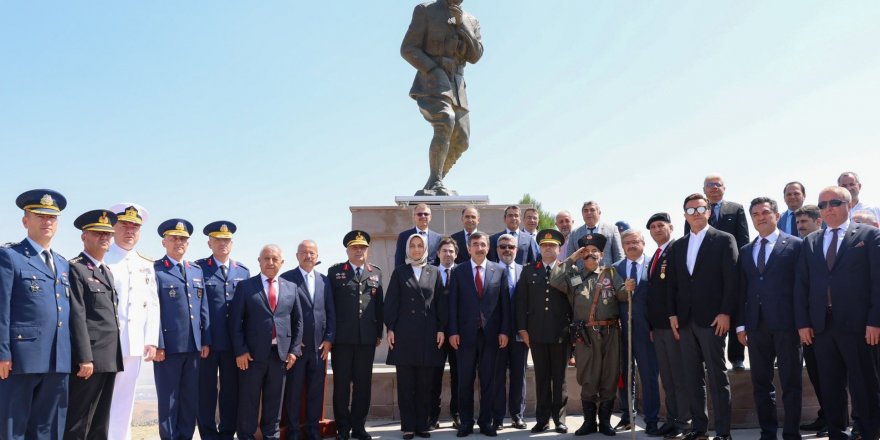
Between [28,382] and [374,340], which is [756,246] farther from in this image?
[28,382]

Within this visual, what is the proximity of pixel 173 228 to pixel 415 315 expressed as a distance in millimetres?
2189

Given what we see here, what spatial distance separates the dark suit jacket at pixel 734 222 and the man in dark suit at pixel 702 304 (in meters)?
0.97

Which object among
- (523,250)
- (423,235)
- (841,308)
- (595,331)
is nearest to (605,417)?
(595,331)

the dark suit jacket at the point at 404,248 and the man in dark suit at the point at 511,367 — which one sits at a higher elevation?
the dark suit jacket at the point at 404,248

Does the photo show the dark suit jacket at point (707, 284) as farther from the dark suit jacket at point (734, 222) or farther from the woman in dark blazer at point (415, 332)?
the woman in dark blazer at point (415, 332)

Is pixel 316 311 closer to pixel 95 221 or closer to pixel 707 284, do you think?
pixel 95 221

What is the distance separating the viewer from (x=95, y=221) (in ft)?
16.3

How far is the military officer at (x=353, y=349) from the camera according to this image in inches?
232

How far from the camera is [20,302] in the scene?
434cm

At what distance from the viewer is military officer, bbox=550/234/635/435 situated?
588cm

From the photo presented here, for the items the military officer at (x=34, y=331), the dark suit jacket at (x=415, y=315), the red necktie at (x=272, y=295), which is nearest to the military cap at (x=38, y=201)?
the military officer at (x=34, y=331)

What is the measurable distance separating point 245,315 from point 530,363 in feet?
10.3

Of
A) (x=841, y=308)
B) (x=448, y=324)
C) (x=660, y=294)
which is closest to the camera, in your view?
(x=841, y=308)

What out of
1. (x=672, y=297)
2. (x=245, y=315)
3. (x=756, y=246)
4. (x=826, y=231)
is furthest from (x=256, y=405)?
(x=826, y=231)
